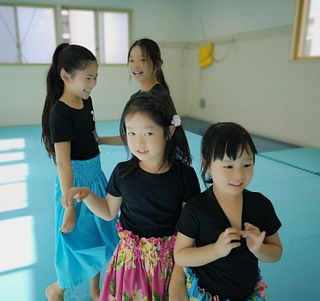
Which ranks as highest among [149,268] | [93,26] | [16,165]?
[93,26]

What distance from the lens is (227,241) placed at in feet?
2.49

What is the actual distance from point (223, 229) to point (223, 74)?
20.0ft

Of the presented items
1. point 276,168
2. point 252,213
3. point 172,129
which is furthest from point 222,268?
point 276,168

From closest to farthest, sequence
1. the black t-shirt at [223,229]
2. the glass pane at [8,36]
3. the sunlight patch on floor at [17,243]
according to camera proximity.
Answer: the black t-shirt at [223,229] < the sunlight patch on floor at [17,243] < the glass pane at [8,36]

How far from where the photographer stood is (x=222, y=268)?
2.91 ft

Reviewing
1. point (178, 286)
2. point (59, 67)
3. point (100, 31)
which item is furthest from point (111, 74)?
point (178, 286)

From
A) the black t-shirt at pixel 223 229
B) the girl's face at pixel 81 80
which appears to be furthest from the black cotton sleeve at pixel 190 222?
the girl's face at pixel 81 80

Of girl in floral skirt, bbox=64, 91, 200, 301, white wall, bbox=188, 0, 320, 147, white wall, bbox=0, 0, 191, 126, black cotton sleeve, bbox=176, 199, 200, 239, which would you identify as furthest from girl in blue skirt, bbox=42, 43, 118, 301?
white wall, bbox=0, 0, 191, 126

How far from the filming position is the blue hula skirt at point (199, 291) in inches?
35.4

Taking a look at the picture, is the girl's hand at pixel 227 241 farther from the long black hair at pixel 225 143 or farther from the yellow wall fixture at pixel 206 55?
the yellow wall fixture at pixel 206 55

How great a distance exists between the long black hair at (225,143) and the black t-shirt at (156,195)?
164 mm

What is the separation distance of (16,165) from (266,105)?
4.11 meters

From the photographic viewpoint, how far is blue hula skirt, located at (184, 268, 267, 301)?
898mm

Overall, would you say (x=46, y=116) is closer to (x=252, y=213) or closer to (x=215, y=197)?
(x=215, y=197)
